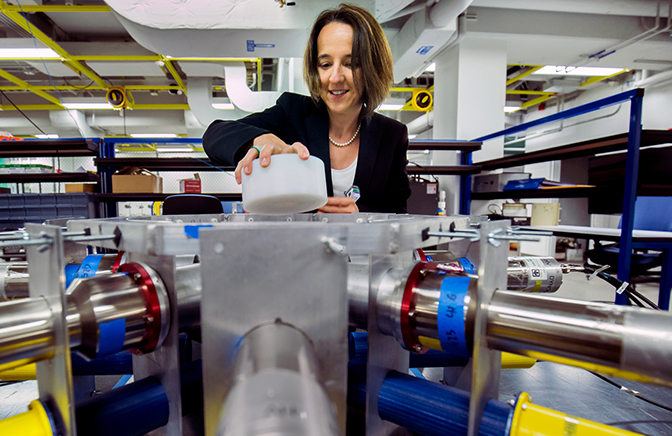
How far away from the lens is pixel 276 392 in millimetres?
180

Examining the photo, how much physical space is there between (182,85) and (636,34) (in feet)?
17.1

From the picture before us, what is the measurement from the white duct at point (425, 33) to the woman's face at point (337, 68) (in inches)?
73.8

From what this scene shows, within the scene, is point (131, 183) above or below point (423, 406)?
above

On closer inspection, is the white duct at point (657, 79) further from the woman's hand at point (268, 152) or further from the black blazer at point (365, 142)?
the woman's hand at point (268, 152)

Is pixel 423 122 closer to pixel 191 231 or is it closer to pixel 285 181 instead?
pixel 285 181

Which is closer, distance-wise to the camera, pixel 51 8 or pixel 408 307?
pixel 408 307

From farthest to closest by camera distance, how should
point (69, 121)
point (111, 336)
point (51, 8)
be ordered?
point (69, 121) → point (51, 8) → point (111, 336)

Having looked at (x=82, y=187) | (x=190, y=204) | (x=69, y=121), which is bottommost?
(x=190, y=204)

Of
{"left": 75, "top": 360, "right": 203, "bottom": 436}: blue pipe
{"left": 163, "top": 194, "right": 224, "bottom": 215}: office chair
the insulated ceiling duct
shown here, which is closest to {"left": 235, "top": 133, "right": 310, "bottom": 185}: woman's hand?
{"left": 75, "top": 360, "right": 203, "bottom": 436}: blue pipe

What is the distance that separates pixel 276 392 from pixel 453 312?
0.60 feet

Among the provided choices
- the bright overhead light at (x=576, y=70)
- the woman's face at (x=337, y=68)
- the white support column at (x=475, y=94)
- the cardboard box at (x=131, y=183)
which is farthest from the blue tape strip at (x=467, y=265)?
the bright overhead light at (x=576, y=70)

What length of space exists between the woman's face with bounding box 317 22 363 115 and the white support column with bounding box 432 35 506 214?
2.57 m

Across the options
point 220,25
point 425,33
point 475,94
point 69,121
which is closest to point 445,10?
point 425,33

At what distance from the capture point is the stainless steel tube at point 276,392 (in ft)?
0.53
